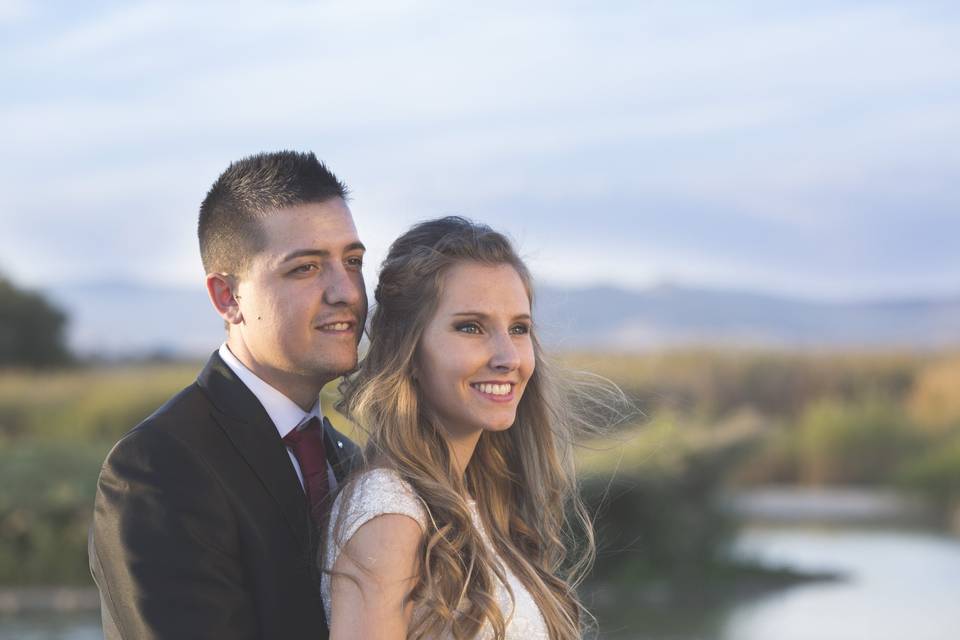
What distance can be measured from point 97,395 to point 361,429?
35.6 ft

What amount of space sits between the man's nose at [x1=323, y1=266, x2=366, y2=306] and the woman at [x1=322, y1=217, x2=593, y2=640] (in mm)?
77

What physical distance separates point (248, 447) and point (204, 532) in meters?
0.27

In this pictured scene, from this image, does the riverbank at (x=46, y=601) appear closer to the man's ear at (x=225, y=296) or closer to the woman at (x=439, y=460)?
the man's ear at (x=225, y=296)

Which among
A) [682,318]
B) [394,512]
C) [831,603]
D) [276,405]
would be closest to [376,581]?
[394,512]

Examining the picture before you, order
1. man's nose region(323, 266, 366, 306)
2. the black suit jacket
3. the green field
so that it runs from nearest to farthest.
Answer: the black suit jacket < man's nose region(323, 266, 366, 306) < the green field

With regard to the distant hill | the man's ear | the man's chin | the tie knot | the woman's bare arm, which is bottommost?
the distant hill

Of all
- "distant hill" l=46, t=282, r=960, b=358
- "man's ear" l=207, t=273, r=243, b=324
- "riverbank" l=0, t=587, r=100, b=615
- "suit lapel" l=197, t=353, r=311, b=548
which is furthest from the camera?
"distant hill" l=46, t=282, r=960, b=358

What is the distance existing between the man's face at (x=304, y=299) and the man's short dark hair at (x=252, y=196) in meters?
0.03

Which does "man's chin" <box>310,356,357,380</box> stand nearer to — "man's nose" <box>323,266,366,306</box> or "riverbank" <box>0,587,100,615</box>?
"man's nose" <box>323,266,366,306</box>

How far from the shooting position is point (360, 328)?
2.98 m

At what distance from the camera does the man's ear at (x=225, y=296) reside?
3041mm

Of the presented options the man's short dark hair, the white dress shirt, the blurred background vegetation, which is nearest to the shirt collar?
the white dress shirt

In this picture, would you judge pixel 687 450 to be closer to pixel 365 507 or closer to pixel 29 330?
pixel 365 507

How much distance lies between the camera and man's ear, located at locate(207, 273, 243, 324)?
3041 mm
